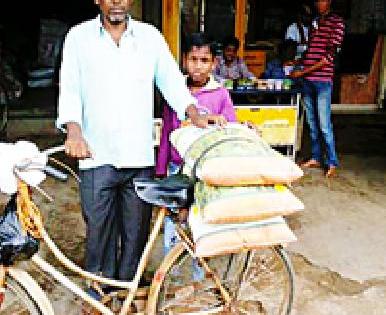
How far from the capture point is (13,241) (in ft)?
7.89

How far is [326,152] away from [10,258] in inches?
159

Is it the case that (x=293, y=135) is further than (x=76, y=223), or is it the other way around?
(x=293, y=135)

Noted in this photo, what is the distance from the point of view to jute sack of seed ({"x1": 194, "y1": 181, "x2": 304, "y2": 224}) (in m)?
2.50

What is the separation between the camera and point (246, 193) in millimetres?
2531

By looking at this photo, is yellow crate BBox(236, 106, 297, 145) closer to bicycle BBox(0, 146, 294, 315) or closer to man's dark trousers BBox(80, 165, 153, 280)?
bicycle BBox(0, 146, 294, 315)

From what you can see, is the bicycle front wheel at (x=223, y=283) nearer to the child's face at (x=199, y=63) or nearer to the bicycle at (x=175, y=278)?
the bicycle at (x=175, y=278)

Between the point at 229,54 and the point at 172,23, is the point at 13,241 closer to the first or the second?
the point at 229,54

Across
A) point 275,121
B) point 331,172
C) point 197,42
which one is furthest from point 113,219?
point 331,172

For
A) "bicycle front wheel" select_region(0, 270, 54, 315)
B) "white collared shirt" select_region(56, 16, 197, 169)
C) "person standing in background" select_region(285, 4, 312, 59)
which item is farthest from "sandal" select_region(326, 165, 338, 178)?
"bicycle front wheel" select_region(0, 270, 54, 315)

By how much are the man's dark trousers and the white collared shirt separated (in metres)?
0.08

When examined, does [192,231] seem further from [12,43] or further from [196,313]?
[12,43]

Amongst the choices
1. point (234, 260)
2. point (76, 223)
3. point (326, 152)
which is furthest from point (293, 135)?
point (234, 260)

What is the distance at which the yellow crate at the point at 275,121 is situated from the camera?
5.61 meters

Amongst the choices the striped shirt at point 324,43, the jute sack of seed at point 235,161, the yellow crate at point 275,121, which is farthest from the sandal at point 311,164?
the jute sack of seed at point 235,161
